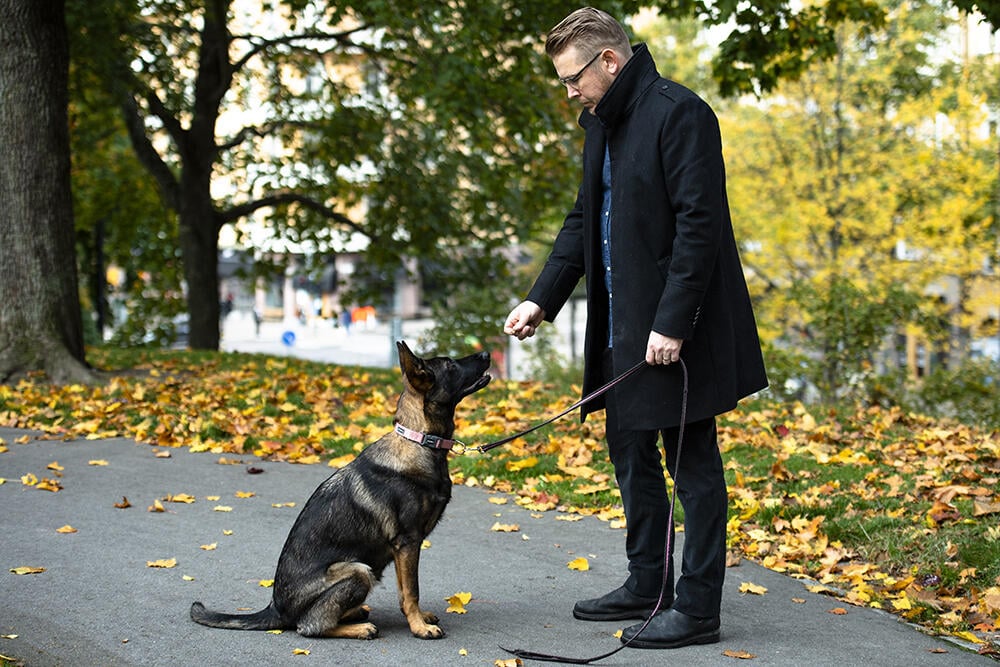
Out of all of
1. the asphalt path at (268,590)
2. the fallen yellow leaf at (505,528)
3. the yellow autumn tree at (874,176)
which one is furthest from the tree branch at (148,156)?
the fallen yellow leaf at (505,528)

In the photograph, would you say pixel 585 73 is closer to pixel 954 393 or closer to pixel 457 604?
pixel 457 604

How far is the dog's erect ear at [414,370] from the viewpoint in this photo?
413 centimetres

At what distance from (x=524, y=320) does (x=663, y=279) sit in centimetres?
66

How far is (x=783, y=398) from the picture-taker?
13.0 m

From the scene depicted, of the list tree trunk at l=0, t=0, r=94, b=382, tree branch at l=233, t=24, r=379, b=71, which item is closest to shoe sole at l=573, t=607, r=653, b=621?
tree trunk at l=0, t=0, r=94, b=382

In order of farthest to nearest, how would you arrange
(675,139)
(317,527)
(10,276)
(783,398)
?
1. (783,398)
2. (10,276)
3. (317,527)
4. (675,139)

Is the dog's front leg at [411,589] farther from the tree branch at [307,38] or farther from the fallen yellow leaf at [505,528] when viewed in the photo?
the tree branch at [307,38]

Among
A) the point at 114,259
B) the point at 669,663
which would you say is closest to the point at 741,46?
the point at 669,663

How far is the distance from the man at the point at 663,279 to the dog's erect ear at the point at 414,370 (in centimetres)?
41

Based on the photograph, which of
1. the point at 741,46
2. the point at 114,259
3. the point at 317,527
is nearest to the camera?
the point at 317,527

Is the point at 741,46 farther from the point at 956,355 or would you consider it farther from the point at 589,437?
the point at 956,355

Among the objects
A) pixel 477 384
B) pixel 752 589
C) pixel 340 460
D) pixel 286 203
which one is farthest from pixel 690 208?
pixel 286 203

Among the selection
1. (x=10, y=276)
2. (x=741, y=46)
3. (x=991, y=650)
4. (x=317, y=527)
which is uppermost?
(x=741, y=46)

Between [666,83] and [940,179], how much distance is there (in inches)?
735
